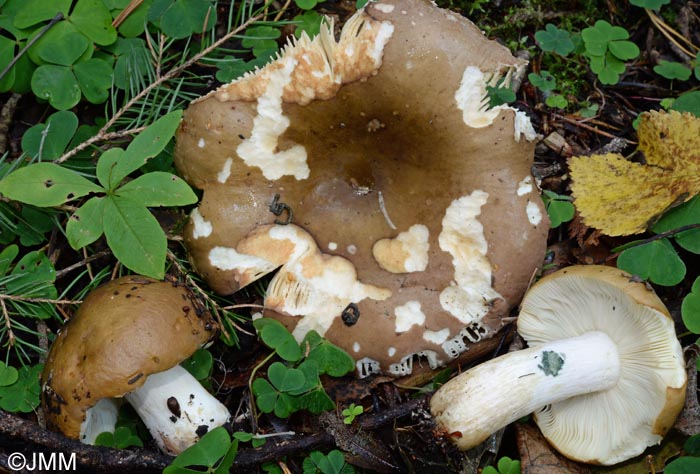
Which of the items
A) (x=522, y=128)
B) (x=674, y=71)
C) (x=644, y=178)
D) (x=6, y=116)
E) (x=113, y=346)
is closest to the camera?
(x=113, y=346)

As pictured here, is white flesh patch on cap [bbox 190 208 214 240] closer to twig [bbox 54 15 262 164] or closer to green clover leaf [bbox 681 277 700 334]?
twig [bbox 54 15 262 164]

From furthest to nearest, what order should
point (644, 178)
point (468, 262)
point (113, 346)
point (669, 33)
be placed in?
point (669, 33)
point (644, 178)
point (468, 262)
point (113, 346)

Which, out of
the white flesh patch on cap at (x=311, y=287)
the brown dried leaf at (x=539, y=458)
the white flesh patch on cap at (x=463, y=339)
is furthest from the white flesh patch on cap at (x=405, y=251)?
the brown dried leaf at (x=539, y=458)

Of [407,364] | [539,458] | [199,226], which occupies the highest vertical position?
[199,226]

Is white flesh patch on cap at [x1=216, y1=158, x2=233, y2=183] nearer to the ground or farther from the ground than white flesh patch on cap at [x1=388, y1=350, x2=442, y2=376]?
farther from the ground

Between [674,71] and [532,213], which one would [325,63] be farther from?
[674,71]

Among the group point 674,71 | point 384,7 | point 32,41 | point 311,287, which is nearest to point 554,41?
point 674,71

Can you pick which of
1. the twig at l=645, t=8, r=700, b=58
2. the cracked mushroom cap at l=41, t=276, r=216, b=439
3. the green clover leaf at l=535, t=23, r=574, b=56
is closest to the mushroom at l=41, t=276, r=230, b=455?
the cracked mushroom cap at l=41, t=276, r=216, b=439
